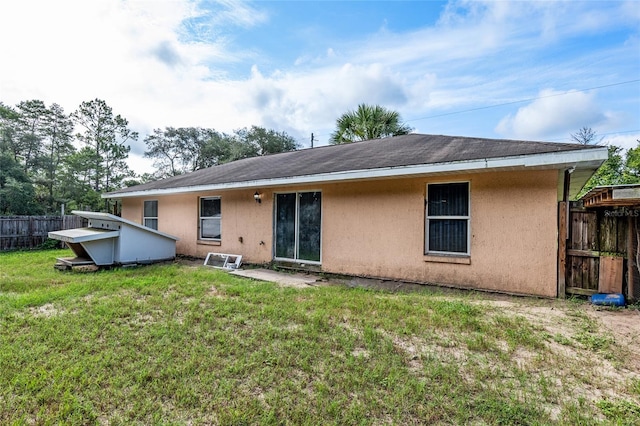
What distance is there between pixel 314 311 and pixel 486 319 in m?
2.26

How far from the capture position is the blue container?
177 inches

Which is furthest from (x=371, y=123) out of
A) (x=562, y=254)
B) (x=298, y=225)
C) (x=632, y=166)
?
(x=632, y=166)

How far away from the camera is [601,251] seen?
482 cm

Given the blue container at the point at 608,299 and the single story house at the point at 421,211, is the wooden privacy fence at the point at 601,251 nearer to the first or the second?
the blue container at the point at 608,299

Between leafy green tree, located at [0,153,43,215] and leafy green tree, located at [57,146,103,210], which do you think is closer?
leafy green tree, located at [0,153,43,215]

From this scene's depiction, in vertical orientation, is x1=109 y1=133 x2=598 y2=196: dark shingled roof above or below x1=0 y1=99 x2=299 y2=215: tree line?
below

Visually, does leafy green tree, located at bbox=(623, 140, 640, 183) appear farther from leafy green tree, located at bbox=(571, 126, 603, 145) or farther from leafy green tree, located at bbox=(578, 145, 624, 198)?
leafy green tree, located at bbox=(571, 126, 603, 145)

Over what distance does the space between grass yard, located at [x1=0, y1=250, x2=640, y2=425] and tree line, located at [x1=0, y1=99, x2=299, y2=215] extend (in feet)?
60.6

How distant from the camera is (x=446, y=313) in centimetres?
420

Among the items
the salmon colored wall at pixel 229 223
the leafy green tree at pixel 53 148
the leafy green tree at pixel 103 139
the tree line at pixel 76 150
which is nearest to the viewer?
the salmon colored wall at pixel 229 223

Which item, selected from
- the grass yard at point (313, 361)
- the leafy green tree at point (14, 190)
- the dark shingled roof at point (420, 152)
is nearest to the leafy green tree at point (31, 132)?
the leafy green tree at point (14, 190)

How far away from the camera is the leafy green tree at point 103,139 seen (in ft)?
74.6

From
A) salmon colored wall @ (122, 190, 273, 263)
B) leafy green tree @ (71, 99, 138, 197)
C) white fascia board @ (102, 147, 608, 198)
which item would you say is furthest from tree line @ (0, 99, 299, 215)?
white fascia board @ (102, 147, 608, 198)

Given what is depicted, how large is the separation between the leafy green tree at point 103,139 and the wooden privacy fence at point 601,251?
26.9m
